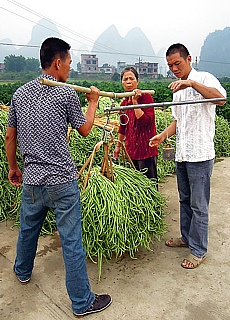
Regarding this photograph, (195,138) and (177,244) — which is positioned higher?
(195,138)

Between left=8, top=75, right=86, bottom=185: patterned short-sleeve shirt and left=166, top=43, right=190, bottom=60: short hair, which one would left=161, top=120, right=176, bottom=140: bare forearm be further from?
left=8, top=75, right=86, bottom=185: patterned short-sleeve shirt

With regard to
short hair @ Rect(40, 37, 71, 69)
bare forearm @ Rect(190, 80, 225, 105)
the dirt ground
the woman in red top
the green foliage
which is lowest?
the dirt ground

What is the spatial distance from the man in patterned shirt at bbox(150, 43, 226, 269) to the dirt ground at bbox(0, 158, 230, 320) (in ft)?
0.58

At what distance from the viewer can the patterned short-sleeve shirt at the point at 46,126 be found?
6.09 feet

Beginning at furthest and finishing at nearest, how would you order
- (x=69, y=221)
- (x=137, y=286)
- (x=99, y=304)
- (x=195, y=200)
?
(x=195, y=200), (x=137, y=286), (x=99, y=304), (x=69, y=221)

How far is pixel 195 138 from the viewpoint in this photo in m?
2.42

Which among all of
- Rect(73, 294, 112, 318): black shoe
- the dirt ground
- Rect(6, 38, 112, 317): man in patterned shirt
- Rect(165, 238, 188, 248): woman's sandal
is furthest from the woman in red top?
Rect(73, 294, 112, 318): black shoe

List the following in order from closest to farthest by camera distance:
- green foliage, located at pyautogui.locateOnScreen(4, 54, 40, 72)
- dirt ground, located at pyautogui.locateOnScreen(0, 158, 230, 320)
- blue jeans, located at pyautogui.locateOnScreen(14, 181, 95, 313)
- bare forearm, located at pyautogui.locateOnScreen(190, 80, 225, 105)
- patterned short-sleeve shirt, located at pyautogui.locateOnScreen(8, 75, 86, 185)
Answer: patterned short-sleeve shirt, located at pyautogui.locateOnScreen(8, 75, 86, 185)
blue jeans, located at pyautogui.locateOnScreen(14, 181, 95, 313)
dirt ground, located at pyautogui.locateOnScreen(0, 158, 230, 320)
bare forearm, located at pyautogui.locateOnScreen(190, 80, 225, 105)
green foliage, located at pyautogui.locateOnScreen(4, 54, 40, 72)

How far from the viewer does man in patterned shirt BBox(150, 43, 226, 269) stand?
7.69 ft

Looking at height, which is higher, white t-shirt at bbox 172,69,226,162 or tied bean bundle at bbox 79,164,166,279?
white t-shirt at bbox 172,69,226,162

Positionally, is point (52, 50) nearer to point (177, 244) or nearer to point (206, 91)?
point (206, 91)

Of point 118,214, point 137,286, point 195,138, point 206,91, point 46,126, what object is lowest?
point 137,286

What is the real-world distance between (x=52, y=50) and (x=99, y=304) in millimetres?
1562

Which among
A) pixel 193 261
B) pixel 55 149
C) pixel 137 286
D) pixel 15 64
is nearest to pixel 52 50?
pixel 55 149
